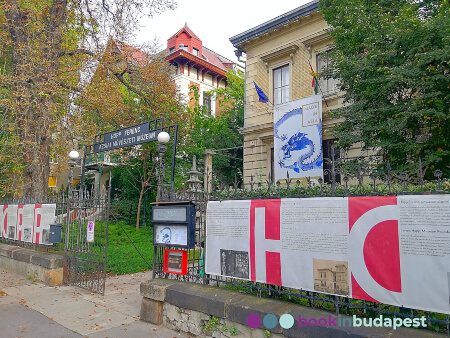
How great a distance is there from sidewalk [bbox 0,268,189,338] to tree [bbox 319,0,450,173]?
7709mm

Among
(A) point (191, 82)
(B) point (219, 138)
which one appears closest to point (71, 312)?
(B) point (219, 138)

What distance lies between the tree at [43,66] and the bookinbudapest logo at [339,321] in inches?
428

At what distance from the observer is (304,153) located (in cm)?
1459

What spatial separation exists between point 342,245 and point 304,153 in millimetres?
10841

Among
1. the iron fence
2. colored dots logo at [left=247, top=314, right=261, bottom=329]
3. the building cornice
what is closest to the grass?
the iron fence

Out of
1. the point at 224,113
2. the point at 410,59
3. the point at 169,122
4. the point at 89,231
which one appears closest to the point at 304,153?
the point at 410,59

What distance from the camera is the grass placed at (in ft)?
36.3

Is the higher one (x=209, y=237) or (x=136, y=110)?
(x=136, y=110)

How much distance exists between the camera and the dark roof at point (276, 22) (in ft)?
52.3

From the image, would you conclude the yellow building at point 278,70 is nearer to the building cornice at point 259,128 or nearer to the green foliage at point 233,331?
the building cornice at point 259,128

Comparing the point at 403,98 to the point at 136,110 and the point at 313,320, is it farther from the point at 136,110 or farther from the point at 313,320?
the point at 136,110

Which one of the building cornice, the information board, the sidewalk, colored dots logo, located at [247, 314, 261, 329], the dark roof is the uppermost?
the dark roof

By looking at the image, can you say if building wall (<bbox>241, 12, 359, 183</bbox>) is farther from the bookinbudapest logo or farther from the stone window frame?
the bookinbudapest logo

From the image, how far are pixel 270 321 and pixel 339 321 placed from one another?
864 mm
